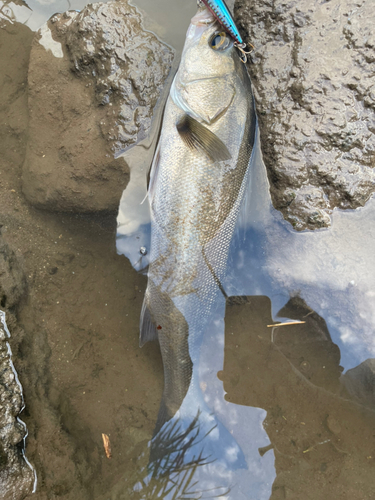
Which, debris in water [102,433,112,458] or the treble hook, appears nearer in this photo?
the treble hook

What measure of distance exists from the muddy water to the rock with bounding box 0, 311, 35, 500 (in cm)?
27

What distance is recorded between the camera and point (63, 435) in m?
2.53

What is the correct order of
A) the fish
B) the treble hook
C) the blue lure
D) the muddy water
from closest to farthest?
the blue lure < the fish < the treble hook < the muddy water

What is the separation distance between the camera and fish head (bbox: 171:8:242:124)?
2.55 m

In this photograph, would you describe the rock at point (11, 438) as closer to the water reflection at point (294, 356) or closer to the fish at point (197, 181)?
the fish at point (197, 181)

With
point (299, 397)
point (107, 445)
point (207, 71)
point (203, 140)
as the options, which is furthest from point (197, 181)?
point (107, 445)

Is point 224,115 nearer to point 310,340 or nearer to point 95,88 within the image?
point 95,88

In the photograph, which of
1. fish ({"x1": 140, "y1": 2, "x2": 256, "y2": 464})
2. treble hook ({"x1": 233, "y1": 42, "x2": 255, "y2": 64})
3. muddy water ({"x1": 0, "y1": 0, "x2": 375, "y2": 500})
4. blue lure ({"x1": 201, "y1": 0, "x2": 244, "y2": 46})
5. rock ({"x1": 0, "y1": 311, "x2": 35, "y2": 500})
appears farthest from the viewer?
muddy water ({"x1": 0, "y1": 0, "x2": 375, "y2": 500})

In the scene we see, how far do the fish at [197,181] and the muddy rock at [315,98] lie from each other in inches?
8.8

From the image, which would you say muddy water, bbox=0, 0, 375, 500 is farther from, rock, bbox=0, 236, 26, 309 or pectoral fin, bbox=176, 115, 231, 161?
pectoral fin, bbox=176, 115, 231, 161

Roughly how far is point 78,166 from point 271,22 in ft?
6.47

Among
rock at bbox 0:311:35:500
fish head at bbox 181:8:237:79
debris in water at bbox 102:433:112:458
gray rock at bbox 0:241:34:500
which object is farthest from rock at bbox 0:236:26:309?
fish head at bbox 181:8:237:79

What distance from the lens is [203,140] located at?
8.28 feet

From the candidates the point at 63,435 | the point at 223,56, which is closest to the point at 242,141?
the point at 223,56
